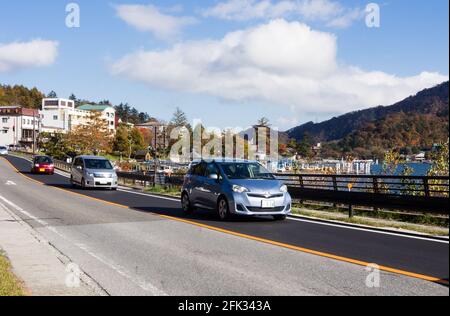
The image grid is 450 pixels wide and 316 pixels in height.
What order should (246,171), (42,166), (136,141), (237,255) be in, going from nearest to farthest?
(237,255), (246,171), (42,166), (136,141)

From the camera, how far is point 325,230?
12883 mm

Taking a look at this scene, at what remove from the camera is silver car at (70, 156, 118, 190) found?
29328 millimetres

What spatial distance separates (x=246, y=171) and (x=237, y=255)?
247 inches

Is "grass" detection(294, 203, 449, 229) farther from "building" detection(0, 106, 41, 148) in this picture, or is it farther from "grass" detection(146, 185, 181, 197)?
"building" detection(0, 106, 41, 148)

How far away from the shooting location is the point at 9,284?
6.70 metres

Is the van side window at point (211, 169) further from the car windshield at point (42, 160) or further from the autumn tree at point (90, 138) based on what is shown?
the autumn tree at point (90, 138)

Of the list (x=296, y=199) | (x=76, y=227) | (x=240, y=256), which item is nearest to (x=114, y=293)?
(x=240, y=256)

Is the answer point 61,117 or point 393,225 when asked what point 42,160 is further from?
point 61,117

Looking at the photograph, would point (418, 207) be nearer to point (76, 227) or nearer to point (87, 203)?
point (76, 227)

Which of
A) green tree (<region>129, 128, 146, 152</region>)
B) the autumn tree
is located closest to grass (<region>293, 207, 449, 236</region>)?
the autumn tree

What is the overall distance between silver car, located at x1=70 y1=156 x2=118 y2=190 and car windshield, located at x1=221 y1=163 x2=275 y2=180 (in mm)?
15119

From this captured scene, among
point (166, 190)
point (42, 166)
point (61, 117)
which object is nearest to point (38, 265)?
point (166, 190)

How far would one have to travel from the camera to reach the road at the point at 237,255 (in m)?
7.01
